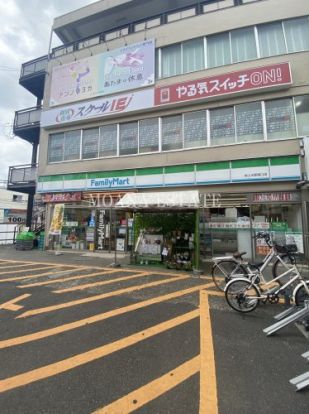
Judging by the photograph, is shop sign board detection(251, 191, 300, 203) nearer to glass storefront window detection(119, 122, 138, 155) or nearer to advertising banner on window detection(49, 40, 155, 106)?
glass storefront window detection(119, 122, 138, 155)

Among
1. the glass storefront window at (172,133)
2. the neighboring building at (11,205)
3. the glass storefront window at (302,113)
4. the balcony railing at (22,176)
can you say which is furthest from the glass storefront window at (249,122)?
the neighboring building at (11,205)

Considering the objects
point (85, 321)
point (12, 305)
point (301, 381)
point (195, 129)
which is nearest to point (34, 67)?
point (195, 129)

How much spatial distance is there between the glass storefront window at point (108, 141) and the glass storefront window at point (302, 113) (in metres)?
8.87

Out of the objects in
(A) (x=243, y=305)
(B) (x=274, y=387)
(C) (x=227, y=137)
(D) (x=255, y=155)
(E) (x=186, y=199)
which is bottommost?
(B) (x=274, y=387)

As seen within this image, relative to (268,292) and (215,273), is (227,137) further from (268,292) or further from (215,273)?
(268,292)

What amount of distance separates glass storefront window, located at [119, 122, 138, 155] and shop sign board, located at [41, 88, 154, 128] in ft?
→ 2.60

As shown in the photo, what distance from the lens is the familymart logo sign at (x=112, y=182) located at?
12.4 meters

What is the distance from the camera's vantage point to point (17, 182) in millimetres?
16406

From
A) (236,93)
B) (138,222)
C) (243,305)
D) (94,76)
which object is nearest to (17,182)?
(94,76)

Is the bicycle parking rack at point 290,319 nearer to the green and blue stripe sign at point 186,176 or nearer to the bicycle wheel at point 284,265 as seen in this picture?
the bicycle wheel at point 284,265

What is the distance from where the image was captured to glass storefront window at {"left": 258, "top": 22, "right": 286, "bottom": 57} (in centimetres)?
1101

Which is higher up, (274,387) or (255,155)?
(255,155)

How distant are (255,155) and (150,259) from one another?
640 cm

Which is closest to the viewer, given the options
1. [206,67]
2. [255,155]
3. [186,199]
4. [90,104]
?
[186,199]
